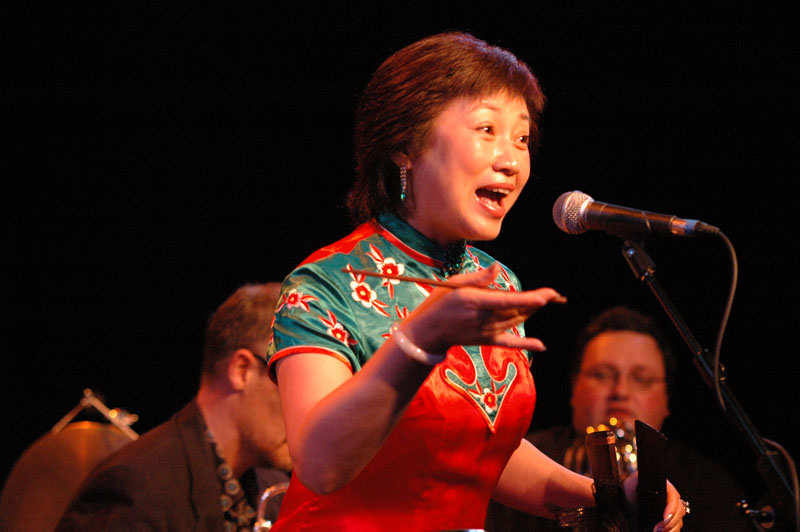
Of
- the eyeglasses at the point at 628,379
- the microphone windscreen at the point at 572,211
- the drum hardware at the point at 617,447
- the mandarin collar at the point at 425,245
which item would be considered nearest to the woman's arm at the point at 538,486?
the mandarin collar at the point at 425,245

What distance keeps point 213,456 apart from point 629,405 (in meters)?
1.82

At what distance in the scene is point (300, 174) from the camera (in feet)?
15.2

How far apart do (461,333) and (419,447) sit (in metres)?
0.46

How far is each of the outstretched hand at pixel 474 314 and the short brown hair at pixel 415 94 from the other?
0.62 meters

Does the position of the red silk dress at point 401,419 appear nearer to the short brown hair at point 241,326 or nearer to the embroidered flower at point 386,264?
the embroidered flower at point 386,264

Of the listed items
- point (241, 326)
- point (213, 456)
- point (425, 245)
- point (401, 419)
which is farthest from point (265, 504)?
point (401, 419)

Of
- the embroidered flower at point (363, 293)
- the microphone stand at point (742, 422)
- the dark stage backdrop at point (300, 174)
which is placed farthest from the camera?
the dark stage backdrop at point (300, 174)

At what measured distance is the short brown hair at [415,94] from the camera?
69.7 inches

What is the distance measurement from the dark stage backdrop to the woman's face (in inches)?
98.5

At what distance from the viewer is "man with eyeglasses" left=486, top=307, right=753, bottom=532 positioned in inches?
138

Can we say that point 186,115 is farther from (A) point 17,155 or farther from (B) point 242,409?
(B) point 242,409

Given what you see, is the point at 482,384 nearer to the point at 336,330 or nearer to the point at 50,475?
the point at 336,330

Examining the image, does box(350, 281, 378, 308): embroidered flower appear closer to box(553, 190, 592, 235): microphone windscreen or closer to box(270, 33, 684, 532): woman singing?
box(270, 33, 684, 532): woman singing

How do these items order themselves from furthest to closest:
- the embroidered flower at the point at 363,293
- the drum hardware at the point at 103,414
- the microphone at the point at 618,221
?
the drum hardware at the point at 103,414
the embroidered flower at the point at 363,293
the microphone at the point at 618,221
